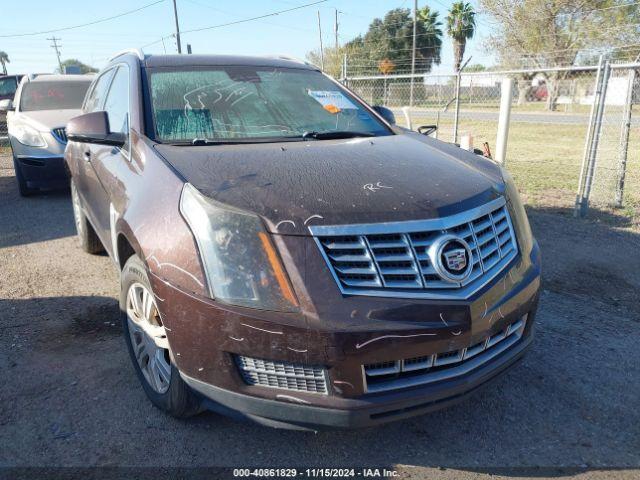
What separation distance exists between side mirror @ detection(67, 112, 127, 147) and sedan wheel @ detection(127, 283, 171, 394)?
36.3 inches

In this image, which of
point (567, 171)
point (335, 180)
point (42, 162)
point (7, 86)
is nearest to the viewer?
point (335, 180)

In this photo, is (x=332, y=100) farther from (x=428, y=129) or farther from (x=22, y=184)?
(x=22, y=184)

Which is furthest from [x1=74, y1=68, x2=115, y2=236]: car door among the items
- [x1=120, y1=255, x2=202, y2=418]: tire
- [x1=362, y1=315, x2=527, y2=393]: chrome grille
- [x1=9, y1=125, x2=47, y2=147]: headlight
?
[x1=9, y1=125, x2=47, y2=147]: headlight

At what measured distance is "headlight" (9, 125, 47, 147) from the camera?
723cm

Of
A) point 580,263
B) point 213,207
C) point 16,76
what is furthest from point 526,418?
point 16,76

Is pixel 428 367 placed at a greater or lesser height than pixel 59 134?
lesser

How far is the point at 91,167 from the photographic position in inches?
145

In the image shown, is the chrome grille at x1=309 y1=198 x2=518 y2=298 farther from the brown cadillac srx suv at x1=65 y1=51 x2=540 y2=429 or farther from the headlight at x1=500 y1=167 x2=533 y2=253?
the headlight at x1=500 y1=167 x2=533 y2=253

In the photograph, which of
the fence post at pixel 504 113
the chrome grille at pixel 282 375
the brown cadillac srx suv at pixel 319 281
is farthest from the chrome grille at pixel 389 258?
the fence post at pixel 504 113

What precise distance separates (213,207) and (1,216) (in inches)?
234

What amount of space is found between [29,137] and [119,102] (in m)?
4.71

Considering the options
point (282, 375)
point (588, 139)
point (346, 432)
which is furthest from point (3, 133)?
point (282, 375)

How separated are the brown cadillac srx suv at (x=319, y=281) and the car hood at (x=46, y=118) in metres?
5.44

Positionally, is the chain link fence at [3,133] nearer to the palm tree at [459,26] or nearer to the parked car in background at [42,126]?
the parked car in background at [42,126]
